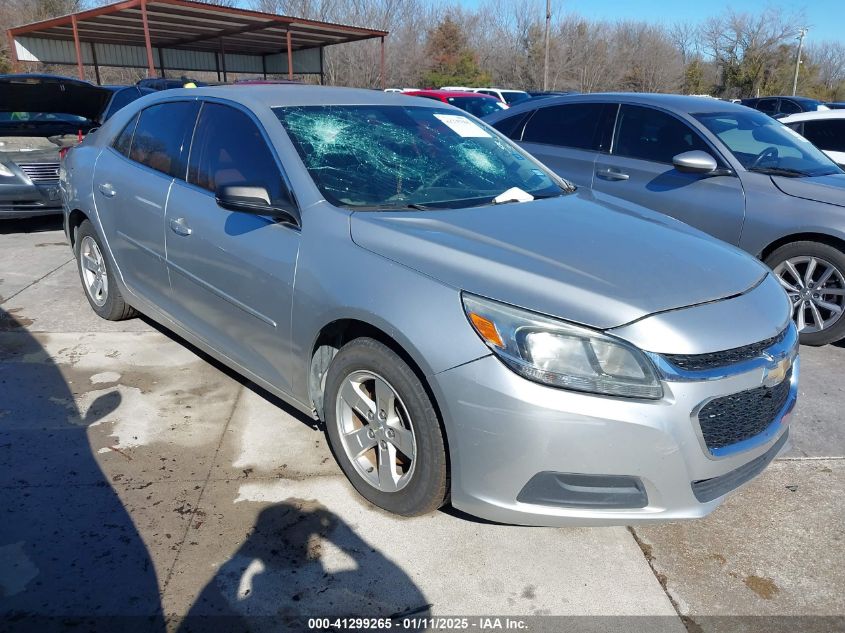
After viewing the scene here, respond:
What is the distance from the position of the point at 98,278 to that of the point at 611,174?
160 inches

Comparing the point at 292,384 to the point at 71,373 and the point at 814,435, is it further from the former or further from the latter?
the point at 814,435

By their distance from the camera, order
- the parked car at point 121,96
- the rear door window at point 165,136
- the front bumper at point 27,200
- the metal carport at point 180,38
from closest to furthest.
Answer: the rear door window at point 165,136 → the front bumper at point 27,200 → the parked car at point 121,96 → the metal carport at point 180,38

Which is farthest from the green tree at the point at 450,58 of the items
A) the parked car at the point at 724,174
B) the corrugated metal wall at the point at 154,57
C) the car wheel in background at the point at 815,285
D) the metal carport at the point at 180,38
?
the car wheel in background at the point at 815,285

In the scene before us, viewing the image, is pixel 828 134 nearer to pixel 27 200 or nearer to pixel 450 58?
pixel 27 200

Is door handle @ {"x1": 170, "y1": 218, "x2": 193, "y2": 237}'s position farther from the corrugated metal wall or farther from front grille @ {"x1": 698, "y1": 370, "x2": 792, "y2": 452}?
the corrugated metal wall

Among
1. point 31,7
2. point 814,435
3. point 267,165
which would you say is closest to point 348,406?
point 267,165

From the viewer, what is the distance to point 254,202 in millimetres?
2955

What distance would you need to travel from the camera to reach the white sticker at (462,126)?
12.5 ft

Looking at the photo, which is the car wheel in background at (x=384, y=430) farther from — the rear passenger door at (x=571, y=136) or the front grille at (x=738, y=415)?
the rear passenger door at (x=571, y=136)

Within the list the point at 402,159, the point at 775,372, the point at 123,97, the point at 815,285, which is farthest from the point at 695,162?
the point at 123,97

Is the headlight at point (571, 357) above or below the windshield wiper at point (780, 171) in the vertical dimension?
below

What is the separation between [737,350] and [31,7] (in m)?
46.1

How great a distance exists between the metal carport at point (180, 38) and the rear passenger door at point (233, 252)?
13.0 metres

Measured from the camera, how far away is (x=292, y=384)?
3.09m
